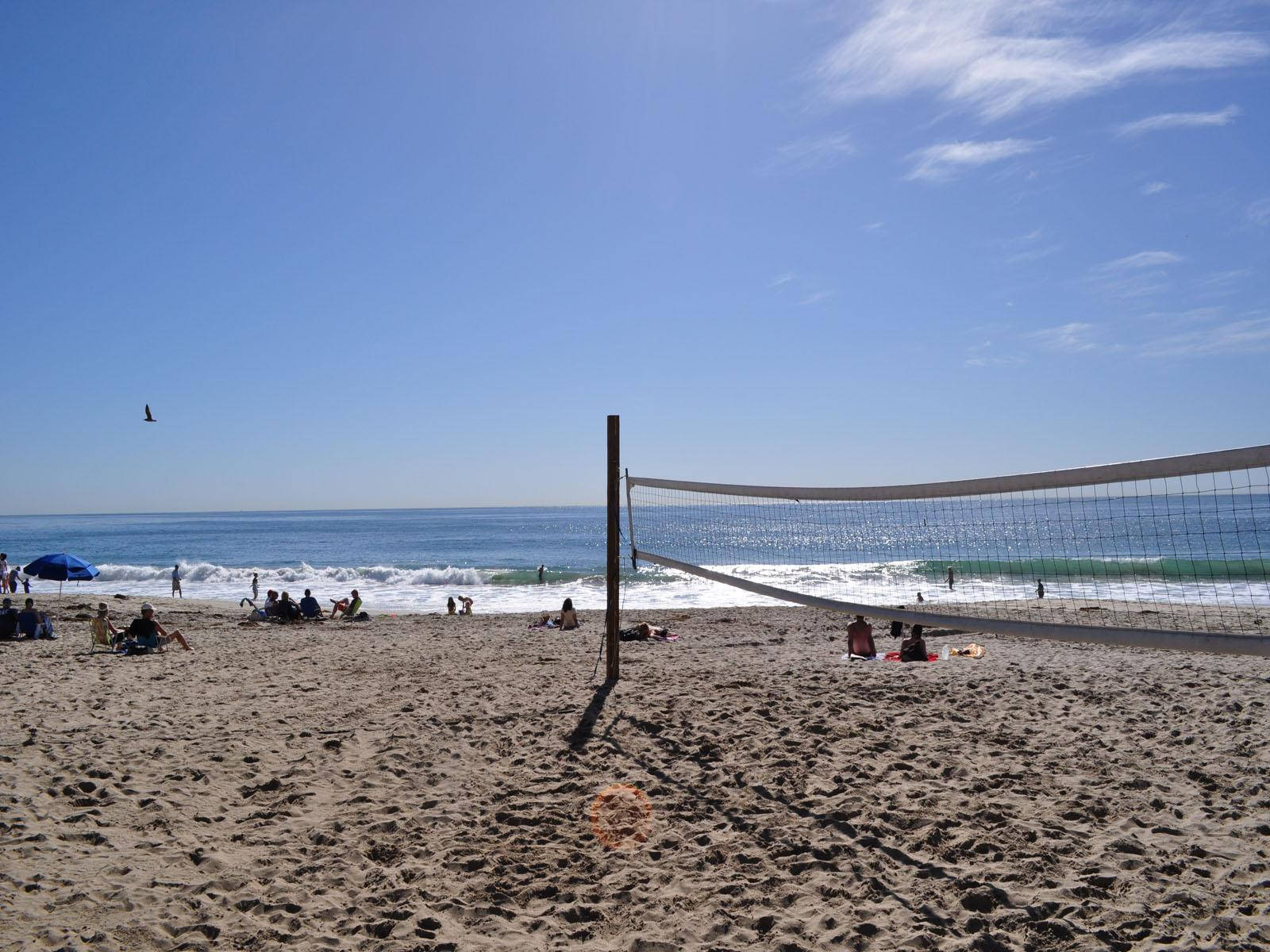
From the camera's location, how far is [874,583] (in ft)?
89.0

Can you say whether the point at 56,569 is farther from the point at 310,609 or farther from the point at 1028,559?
the point at 1028,559

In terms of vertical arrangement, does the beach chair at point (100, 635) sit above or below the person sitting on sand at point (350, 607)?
above

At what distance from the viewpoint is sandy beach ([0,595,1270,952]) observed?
3.08 metres

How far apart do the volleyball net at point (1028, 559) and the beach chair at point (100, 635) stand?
760 cm

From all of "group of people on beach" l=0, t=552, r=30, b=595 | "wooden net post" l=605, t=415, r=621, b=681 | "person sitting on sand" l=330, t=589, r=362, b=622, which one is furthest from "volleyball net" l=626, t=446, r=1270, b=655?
"group of people on beach" l=0, t=552, r=30, b=595

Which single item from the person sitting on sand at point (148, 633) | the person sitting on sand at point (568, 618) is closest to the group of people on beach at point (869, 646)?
the person sitting on sand at point (568, 618)

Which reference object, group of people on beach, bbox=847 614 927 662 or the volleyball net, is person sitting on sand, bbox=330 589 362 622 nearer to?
the volleyball net

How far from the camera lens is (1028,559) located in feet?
76.5

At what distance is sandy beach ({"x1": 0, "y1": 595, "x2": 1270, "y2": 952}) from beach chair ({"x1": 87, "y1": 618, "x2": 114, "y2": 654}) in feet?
11.5

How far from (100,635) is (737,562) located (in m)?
23.0

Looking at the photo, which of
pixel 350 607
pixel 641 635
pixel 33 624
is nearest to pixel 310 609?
pixel 350 607

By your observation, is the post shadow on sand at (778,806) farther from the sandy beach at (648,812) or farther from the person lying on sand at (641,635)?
the person lying on sand at (641,635)

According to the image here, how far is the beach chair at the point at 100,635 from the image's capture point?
1078cm

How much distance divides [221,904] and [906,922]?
112 inches
